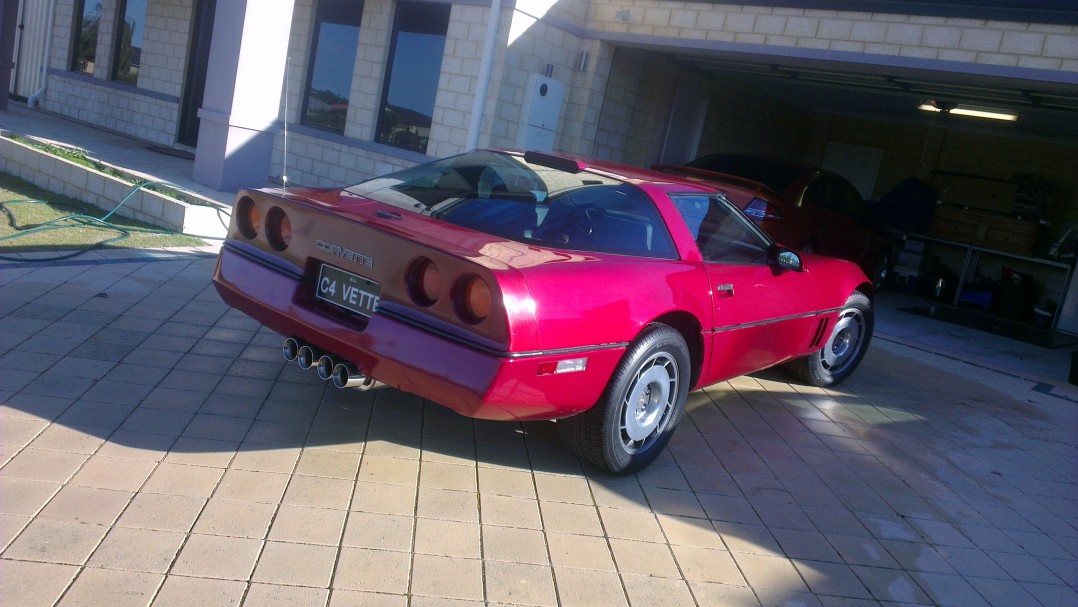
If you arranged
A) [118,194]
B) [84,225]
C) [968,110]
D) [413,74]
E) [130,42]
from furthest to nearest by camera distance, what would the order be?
[130,42]
[968,110]
[413,74]
[118,194]
[84,225]

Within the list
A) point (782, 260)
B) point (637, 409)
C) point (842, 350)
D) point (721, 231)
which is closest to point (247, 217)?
point (637, 409)

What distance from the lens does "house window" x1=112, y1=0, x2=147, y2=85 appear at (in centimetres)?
1503

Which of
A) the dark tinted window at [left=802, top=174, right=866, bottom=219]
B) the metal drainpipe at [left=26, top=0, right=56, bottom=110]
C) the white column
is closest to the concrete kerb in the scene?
the white column

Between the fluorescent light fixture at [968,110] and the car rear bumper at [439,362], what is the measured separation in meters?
10.9

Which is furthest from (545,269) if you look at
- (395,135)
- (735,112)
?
(735,112)

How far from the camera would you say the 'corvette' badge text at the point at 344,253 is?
385 centimetres

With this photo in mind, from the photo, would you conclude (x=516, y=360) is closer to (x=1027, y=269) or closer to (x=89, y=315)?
(x=89, y=315)

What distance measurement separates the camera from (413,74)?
11531 mm

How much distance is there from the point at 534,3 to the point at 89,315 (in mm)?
6657

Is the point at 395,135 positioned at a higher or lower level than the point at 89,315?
higher

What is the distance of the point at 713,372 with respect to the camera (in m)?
4.88

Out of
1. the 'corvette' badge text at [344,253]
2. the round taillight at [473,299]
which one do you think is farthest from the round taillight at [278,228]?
the round taillight at [473,299]

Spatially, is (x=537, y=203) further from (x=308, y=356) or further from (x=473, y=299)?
(x=308, y=356)

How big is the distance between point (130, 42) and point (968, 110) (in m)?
13.2
